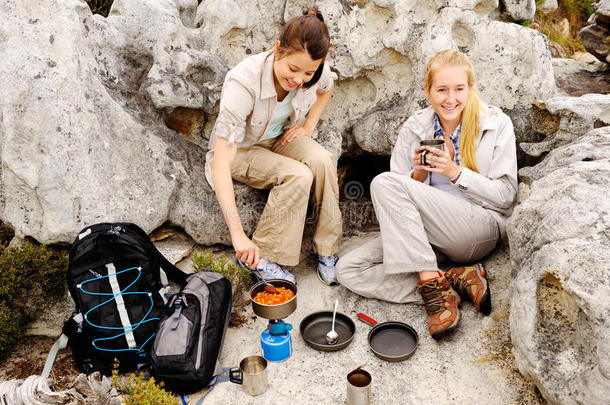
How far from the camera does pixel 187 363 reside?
3160 mm

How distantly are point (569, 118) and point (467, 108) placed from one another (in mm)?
1190

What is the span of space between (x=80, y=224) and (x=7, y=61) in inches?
55.1

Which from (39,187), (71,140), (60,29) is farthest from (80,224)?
(60,29)

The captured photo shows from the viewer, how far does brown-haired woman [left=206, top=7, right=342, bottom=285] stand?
3.50m

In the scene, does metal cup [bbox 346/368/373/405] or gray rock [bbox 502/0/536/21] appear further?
gray rock [bbox 502/0/536/21]

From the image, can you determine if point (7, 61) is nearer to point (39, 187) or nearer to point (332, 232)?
point (39, 187)

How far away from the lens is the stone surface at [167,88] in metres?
3.82

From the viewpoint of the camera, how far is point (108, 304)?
11.4ft

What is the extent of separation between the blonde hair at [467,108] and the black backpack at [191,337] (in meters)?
2.24

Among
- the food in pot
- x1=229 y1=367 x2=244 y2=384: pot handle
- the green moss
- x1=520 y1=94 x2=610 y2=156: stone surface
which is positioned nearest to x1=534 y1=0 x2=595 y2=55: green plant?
x1=520 y1=94 x2=610 y2=156: stone surface

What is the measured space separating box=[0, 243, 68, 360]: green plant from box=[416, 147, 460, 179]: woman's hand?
120 inches

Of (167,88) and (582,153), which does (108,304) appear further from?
(582,153)

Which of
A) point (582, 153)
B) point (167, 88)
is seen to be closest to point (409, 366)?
point (582, 153)

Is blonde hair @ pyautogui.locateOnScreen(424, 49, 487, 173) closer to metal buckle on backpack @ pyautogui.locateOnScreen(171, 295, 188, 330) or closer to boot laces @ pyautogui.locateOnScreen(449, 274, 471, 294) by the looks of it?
boot laces @ pyautogui.locateOnScreen(449, 274, 471, 294)
